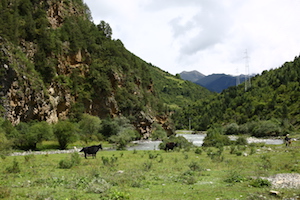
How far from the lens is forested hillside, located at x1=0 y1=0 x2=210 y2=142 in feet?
201

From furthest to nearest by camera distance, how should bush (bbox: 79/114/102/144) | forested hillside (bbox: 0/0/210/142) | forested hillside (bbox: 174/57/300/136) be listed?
1. forested hillside (bbox: 174/57/300/136)
2. bush (bbox: 79/114/102/144)
3. forested hillside (bbox: 0/0/210/142)

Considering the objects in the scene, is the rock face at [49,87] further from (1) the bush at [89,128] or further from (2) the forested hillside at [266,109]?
(2) the forested hillside at [266,109]

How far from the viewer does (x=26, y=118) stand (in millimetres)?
62500

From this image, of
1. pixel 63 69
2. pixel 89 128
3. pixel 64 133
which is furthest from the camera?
pixel 63 69

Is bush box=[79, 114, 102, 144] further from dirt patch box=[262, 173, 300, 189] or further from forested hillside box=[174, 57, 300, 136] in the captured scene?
forested hillside box=[174, 57, 300, 136]

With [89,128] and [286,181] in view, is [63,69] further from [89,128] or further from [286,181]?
[286,181]

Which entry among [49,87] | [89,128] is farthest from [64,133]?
[49,87]

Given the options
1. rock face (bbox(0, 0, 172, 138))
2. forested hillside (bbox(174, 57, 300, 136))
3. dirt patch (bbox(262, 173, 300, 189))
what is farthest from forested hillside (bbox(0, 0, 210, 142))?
dirt patch (bbox(262, 173, 300, 189))

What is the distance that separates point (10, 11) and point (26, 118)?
3643 centimetres

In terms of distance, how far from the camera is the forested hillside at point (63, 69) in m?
61.3

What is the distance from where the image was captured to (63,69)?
3317 inches

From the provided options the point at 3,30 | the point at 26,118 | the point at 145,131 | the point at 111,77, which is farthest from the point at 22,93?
the point at 145,131

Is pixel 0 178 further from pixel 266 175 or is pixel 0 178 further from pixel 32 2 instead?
pixel 32 2

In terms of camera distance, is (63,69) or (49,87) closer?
(49,87)
